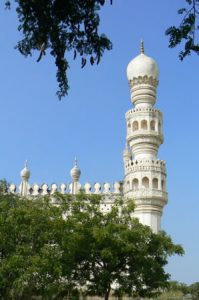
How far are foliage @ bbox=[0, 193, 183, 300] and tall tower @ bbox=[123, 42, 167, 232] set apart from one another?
8.78m

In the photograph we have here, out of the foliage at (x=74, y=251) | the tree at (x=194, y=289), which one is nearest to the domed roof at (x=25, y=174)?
the foliage at (x=74, y=251)

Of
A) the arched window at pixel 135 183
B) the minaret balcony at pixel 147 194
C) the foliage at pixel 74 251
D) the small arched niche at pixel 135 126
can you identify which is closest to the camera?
the foliage at pixel 74 251

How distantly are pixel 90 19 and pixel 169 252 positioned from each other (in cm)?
1678

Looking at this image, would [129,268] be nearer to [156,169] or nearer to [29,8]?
[156,169]

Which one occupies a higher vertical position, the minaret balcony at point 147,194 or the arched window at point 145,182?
the arched window at point 145,182

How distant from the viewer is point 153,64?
1407 inches

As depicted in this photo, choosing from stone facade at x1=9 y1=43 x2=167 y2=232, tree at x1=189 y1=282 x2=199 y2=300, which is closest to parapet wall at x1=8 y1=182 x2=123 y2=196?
stone facade at x1=9 y1=43 x2=167 y2=232

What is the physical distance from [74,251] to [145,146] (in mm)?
15277

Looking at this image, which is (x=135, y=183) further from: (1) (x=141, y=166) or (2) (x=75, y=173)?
(2) (x=75, y=173)

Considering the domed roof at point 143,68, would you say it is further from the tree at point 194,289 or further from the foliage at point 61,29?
the foliage at point 61,29

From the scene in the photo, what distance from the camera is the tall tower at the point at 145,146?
31.7m

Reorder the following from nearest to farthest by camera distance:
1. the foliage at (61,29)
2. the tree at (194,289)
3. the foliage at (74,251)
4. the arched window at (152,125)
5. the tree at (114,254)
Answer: the foliage at (61,29) → the foliage at (74,251) → the tree at (114,254) → the arched window at (152,125) → the tree at (194,289)

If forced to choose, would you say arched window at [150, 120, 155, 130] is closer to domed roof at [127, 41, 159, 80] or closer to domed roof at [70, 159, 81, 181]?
domed roof at [127, 41, 159, 80]

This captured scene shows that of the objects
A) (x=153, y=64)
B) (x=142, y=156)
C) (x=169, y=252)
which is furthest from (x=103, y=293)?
(x=153, y=64)
